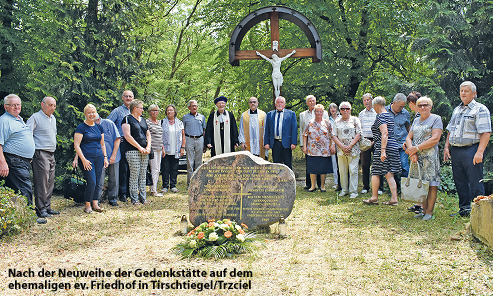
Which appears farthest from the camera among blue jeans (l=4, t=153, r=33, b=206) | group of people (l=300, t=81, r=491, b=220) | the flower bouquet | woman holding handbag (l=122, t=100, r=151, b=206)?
woman holding handbag (l=122, t=100, r=151, b=206)

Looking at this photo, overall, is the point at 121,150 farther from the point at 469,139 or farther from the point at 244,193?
the point at 469,139

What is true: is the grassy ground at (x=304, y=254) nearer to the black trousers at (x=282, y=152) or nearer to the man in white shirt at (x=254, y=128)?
the black trousers at (x=282, y=152)

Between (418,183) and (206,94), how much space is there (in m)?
16.8

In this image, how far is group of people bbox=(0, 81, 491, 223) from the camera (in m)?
5.66

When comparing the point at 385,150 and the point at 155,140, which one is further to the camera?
the point at 155,140

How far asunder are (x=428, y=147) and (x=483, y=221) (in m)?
1.48

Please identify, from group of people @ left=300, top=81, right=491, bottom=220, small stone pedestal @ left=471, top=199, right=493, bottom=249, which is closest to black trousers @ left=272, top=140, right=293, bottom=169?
group of people @ left=300, top=81, right=491, bottom=220

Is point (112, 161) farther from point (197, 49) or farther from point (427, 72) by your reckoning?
point (197, 49)

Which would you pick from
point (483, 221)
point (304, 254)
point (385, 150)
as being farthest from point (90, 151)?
point (483, 221)

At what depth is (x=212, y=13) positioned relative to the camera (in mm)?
14570

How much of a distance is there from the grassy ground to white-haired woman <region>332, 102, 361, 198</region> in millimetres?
1200

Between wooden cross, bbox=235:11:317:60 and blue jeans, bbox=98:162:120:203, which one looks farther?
wooden cross, bbox=235:11:317:60

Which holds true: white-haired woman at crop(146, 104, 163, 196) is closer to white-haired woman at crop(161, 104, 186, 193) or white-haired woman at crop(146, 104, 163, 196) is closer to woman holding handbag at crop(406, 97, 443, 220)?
white-haired woman at crop(161, 104, 186, 193)

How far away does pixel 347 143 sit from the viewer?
7.71 metres
